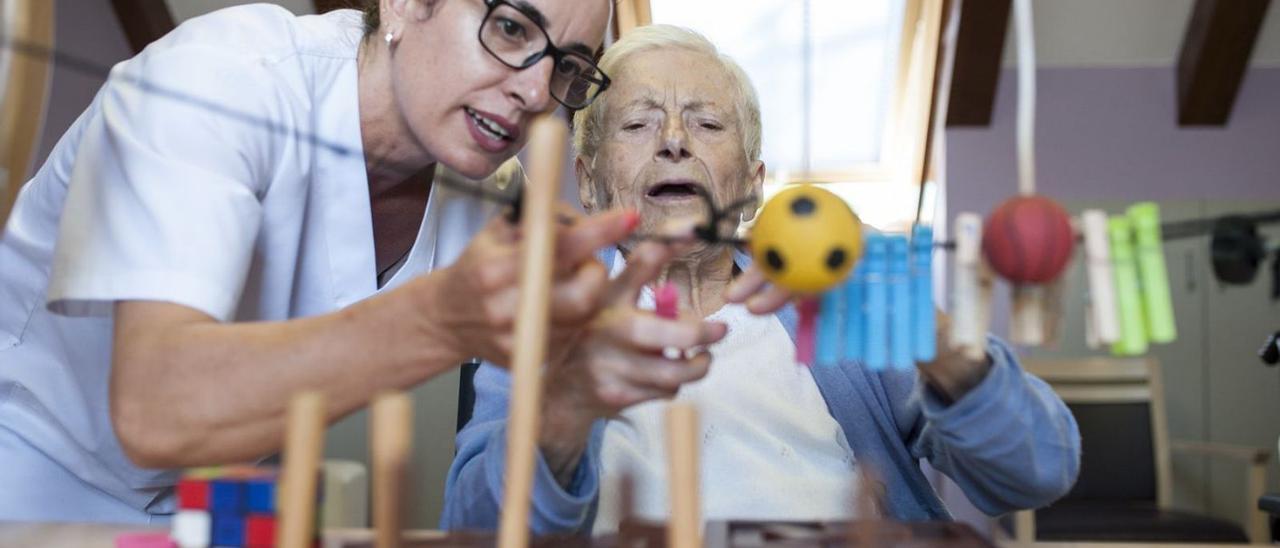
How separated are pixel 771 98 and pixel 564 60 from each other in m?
3.84

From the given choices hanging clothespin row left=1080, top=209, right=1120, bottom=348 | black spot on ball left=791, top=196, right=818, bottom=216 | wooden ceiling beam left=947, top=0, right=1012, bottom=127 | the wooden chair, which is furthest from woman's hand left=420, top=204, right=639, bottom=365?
wooden ceiling beam left=947, top=0, right=1012, bottom=127

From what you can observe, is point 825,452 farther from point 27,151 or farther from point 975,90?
point 975,90

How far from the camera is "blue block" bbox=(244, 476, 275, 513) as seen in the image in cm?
80

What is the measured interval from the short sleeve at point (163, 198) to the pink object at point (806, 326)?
501 mm

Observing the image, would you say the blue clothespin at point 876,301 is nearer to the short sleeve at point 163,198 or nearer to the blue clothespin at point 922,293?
the blue clothespin at point 922,293

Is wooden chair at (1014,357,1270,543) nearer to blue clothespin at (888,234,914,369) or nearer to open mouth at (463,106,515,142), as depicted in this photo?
open mouth at (463,106,515,142)

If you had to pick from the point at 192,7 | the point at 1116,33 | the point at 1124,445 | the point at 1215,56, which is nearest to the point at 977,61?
the point at 1116,33

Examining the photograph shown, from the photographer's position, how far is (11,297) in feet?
4.37

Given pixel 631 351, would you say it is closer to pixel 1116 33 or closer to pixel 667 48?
pixel 667 48

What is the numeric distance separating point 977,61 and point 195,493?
4.16 m

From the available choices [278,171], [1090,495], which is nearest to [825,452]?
[278,171]

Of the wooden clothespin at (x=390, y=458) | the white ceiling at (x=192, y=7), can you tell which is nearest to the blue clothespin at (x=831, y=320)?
the wooden clothespin at (x=390, y=458)

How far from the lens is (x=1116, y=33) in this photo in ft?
15.4

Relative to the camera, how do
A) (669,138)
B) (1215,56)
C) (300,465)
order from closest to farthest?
(300,465) → (669,138) → (1215,56)
